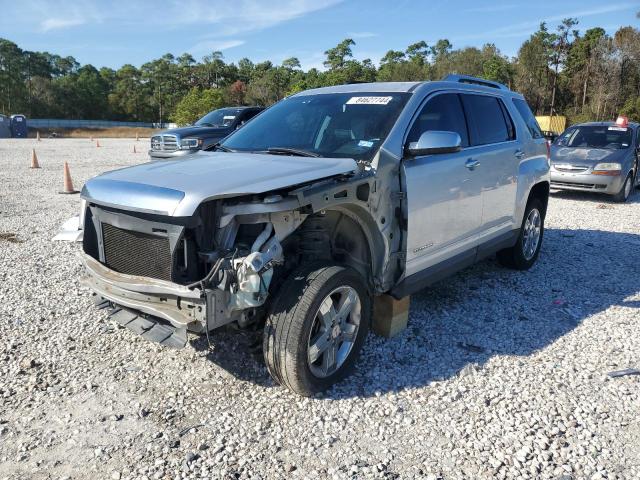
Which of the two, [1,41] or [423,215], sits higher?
[1,41]

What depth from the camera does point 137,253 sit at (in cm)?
317

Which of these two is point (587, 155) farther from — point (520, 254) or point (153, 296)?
point (153, 296)

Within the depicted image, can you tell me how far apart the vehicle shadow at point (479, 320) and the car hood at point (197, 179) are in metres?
1.13

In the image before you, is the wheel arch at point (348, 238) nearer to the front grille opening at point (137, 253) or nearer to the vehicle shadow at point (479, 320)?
the vehicle shadow at point (479, 320)

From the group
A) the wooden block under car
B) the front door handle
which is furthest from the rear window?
the wooden block under car

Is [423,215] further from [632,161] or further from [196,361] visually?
[632,161]

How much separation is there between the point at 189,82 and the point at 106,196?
110 m

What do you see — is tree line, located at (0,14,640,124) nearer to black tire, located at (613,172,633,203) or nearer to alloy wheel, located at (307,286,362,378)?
black tire, located at (613,172,633,203)

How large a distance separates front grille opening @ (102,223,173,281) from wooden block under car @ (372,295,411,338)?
1810 millimetres

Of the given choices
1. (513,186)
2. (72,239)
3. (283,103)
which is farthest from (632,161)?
(72,239)

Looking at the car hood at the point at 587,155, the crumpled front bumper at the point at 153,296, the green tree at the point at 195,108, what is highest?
the green tree at the point at 195,108

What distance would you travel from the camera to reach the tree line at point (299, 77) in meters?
45.6

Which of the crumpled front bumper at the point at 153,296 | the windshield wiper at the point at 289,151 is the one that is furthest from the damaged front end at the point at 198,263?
the windshield wiper at the point at 289,151

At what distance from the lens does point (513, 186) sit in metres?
5.36
